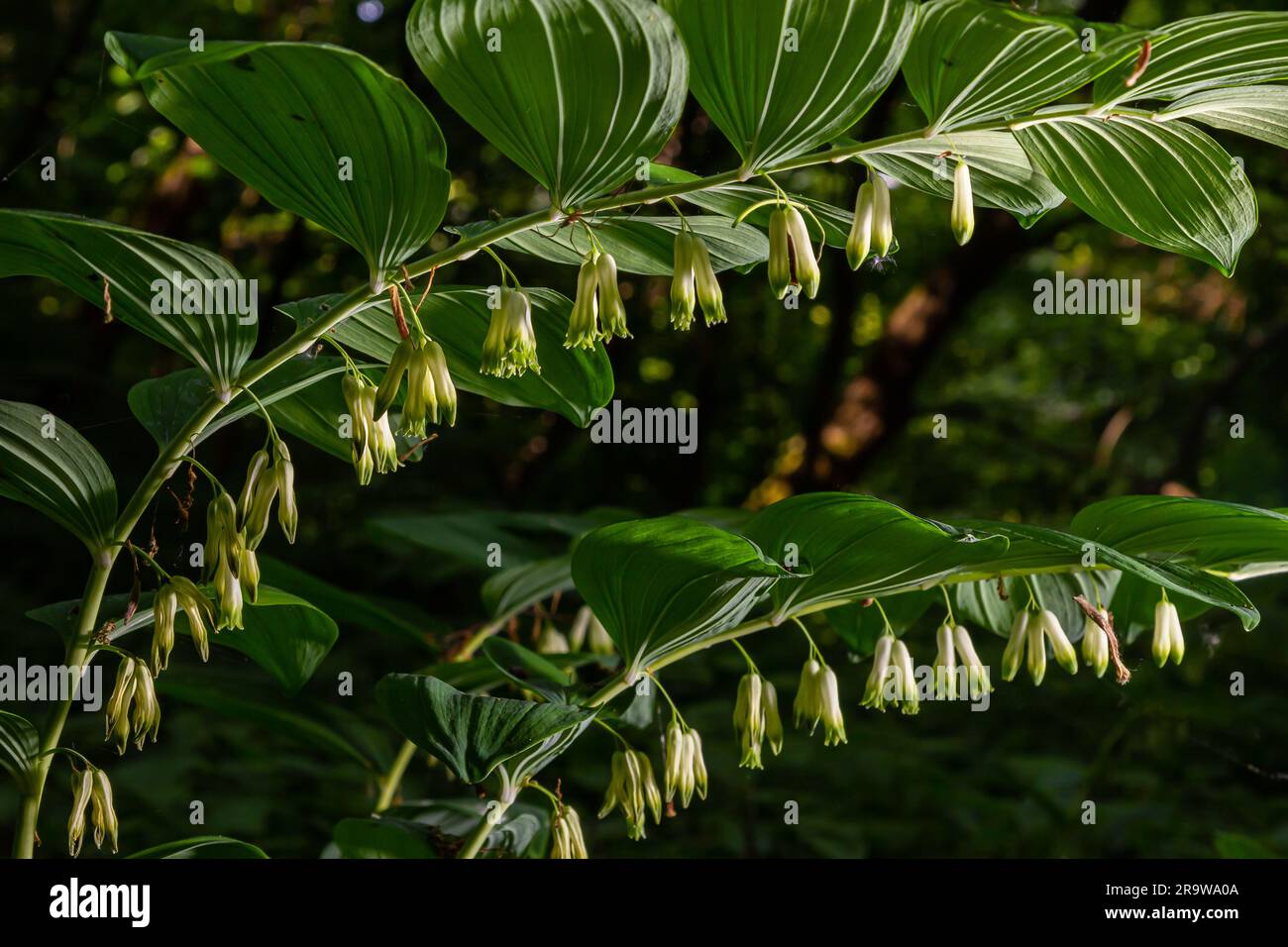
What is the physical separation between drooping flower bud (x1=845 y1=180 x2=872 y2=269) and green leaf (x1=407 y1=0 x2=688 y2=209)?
117mm

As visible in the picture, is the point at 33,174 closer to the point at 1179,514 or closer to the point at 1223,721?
the point at 1179,514

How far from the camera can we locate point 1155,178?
0.57 meters

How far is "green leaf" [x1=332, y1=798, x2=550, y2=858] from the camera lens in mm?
681

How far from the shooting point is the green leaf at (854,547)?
55cm

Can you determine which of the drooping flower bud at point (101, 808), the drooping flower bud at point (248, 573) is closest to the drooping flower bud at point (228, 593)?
the drooping flower bud at point (248, 573)

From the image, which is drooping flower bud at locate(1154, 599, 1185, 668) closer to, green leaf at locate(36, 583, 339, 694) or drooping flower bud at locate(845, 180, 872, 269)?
drooping flower bud at locate(845, 180, 872, 269)

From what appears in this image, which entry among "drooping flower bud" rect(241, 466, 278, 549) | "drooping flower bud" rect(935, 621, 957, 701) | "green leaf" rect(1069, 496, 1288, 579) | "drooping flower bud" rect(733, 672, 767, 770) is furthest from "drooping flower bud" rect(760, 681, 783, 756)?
"drooping flower bud" rect(241, 466, 278, 549)

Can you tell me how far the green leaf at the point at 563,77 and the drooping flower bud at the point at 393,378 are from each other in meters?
0.11

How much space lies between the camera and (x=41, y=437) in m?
0.55

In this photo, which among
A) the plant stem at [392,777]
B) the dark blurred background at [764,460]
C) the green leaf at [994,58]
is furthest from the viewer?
the dark blurred background at [764,460]

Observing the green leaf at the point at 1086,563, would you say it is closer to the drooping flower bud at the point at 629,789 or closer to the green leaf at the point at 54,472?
the drooping flower bud at the point at 629,789

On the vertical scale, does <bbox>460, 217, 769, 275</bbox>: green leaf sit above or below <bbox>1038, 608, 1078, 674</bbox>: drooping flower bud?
above

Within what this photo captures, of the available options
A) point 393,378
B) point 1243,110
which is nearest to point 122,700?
point 393,378
